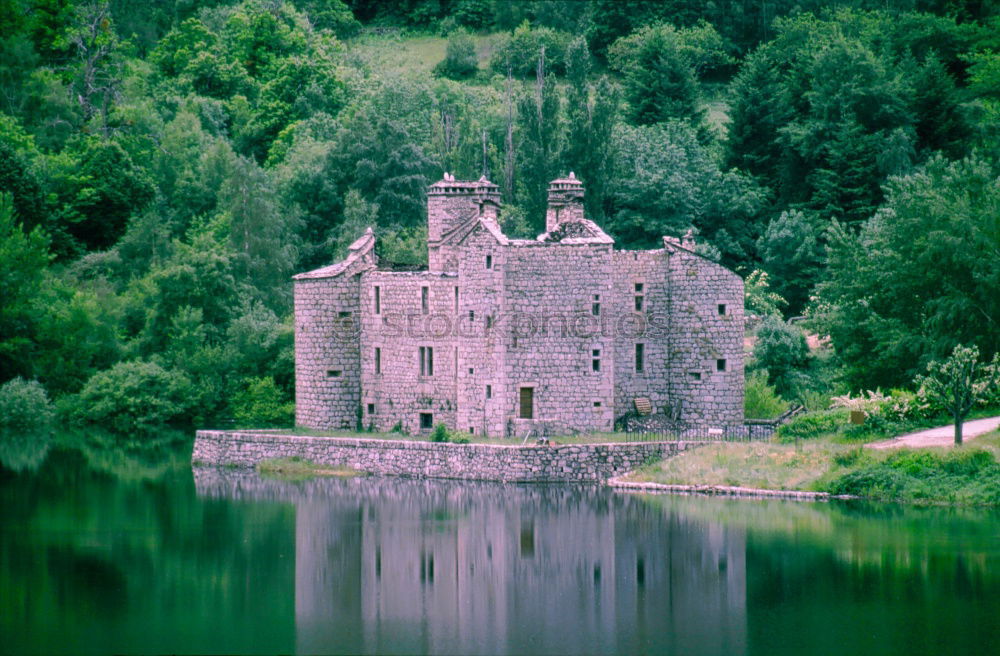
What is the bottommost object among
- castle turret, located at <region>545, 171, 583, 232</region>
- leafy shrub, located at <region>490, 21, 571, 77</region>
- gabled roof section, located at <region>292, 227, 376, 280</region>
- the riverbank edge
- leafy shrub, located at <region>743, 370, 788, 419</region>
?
the riverbank edge

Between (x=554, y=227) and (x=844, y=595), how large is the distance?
851 inches

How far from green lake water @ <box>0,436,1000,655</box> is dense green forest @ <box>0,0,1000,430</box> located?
46.1 ft

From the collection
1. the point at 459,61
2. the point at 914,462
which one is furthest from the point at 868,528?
the point at 459,61

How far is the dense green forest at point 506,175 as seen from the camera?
66.1m

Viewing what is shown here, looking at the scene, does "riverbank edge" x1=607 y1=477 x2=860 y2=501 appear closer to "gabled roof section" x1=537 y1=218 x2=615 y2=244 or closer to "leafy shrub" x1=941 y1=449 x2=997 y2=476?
"leafy shrub" x1=941 y1=449 x2=997 y2=476

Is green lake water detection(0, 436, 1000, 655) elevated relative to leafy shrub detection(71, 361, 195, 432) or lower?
lower

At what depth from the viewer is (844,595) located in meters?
43.9

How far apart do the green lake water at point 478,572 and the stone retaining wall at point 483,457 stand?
2.67 feet

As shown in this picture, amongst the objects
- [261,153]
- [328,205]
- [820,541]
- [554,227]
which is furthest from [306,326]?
[261,153]

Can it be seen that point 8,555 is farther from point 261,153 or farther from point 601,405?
point 261,153

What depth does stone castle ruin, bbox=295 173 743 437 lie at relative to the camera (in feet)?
195

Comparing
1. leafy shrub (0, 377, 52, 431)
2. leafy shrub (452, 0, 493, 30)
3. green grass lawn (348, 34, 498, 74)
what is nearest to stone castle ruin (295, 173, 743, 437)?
leafy shrub (0, 377, 52, 431)

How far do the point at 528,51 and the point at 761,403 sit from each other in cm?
5448

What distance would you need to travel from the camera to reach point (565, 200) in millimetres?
62625
